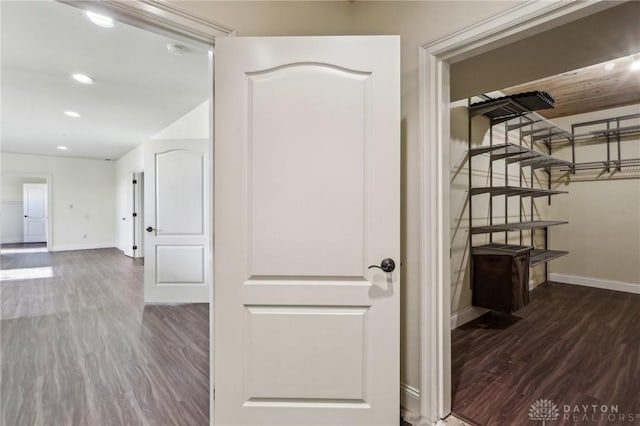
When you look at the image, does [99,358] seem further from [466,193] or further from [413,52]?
[466,193]

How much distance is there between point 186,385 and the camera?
2.00 m

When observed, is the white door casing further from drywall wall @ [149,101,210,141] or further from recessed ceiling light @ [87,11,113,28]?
recessed ceiling light @ [87,11,113,28]

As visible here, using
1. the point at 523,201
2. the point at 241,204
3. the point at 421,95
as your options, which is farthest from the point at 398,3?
the point at 523,201

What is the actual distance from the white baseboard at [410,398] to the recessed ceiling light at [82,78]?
407 cm

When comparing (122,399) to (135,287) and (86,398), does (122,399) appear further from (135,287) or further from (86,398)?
(135,287)

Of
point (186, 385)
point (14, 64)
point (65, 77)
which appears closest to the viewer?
point (186, 385)

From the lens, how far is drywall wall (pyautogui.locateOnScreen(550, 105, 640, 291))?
3.96 m

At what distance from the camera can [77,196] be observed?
8117 millimetres

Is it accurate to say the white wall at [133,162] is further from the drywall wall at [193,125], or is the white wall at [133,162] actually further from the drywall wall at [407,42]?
the drywall wall at [407,42]

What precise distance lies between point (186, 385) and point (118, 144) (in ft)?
20.6

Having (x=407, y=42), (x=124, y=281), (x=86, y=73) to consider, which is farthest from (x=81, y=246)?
(x=407, y=42)

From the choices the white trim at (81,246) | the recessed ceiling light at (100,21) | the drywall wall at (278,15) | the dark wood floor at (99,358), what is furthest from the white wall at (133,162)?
the drywall wall at (278,15)

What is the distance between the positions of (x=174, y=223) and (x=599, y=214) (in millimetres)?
5992

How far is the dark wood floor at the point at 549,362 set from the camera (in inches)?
69.4
